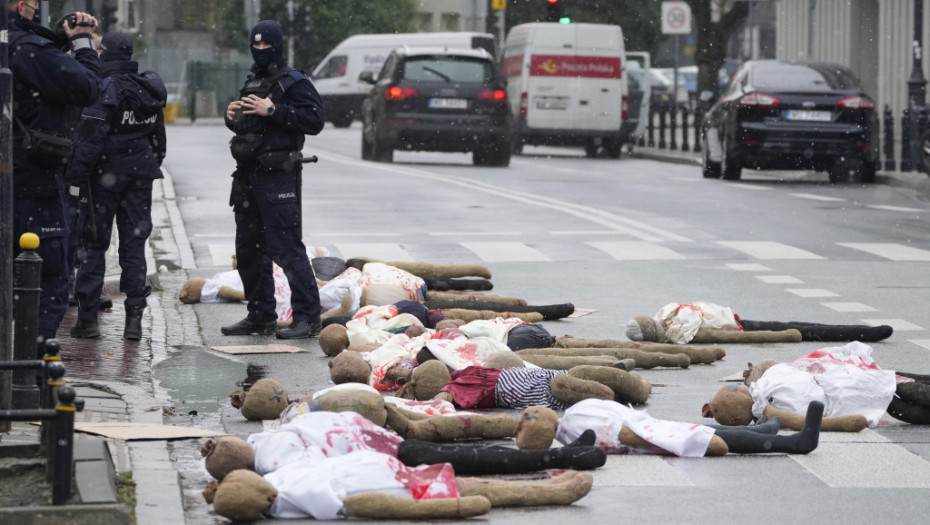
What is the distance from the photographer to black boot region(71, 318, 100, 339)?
10.2 m

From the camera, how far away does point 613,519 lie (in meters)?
5.75

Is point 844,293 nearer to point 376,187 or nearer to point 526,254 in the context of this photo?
point 526,254

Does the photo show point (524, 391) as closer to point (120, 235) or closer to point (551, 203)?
point (120, 235)

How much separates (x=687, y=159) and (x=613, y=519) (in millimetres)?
27813

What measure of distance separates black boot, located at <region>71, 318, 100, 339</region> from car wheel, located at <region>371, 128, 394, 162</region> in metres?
19.1

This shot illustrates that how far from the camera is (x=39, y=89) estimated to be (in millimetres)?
7660

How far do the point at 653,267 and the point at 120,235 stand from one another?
5.23 metres

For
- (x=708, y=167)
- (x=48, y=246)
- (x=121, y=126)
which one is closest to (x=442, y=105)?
(x=708, y=167)

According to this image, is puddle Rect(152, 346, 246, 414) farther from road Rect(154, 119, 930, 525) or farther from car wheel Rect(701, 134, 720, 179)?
car wheel Rect(701, 134, 720, 179)

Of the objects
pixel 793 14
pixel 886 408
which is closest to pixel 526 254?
pixel 886 408

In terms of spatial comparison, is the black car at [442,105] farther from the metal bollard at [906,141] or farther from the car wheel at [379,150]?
the metal bollard at [906,141]

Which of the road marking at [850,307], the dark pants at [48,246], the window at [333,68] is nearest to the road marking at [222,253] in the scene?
the road marking at [850,307]

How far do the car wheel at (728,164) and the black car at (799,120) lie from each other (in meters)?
0.03

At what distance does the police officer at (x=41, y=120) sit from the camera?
7617 millimetres
